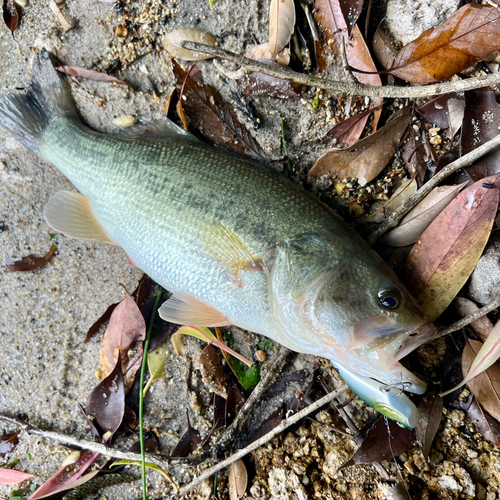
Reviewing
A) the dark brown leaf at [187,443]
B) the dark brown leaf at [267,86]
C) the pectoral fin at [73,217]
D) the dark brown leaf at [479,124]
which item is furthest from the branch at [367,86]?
the dark brown leaf at [187,443]

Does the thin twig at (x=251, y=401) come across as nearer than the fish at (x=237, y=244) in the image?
No

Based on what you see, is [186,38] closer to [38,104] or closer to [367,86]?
[38,104]

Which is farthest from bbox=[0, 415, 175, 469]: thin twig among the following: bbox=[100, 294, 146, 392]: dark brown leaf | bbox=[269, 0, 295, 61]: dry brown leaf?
bbox=[269, 0, 295, 61]: dry brown leaf

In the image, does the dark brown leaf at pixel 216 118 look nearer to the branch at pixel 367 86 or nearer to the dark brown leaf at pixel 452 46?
the branch at pixel 367 86

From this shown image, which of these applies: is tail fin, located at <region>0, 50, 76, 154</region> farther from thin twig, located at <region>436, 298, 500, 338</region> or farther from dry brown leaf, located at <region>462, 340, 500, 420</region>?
dry brown leaf, located at <region>462, 340, 500, 420</region>

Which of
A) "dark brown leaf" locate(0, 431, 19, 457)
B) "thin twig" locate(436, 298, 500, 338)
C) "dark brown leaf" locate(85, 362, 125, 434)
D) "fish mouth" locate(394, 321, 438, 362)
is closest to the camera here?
"fish mouth" locate(394, 321, 438, 362)

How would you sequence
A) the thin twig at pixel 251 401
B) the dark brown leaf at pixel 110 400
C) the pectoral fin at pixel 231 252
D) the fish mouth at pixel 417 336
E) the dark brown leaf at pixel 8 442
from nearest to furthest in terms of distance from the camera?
the fish mouth at pixel 417 336 < the pectoral fin at pixel 231 252 < the thin twig at pixel 251 401 < the dark brown leaf at pixel 110 400 < the dark brown leaf at pixel 8 442

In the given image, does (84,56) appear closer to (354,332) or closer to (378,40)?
(378,40)

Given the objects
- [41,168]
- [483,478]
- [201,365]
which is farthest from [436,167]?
[41,168]
